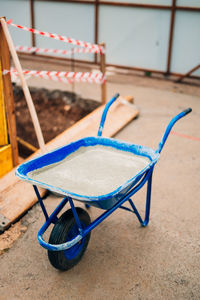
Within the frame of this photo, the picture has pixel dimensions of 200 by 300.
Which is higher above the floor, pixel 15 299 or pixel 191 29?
pixel 191 29

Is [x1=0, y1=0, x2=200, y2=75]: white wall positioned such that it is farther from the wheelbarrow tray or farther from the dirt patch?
the wheelbarrow tray

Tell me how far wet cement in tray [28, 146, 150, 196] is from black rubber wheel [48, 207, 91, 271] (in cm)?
27

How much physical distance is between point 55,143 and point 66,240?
2.36 m

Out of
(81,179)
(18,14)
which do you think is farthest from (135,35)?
(81,179)

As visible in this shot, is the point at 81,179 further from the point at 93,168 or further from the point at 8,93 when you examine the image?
the point at 8,93

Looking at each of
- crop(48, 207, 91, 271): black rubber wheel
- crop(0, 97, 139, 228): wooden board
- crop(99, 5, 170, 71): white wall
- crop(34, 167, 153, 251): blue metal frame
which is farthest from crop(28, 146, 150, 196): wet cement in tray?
crop(99, 5, 170, 71): white wall

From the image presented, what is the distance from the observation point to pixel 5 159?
14.9 feet

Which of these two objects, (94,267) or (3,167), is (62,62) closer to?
(3,167)

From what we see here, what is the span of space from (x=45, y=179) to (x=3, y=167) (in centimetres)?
186

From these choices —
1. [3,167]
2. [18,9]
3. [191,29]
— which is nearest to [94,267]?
[3,167]

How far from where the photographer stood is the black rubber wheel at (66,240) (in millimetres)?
2793

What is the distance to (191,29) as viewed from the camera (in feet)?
27.5

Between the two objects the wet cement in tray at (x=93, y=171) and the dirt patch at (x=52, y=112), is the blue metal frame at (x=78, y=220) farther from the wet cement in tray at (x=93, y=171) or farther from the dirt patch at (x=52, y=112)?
the dirt patch at (x=52, y=112)

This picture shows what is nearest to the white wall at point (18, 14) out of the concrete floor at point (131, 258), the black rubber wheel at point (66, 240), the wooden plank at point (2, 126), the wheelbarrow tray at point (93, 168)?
the wooden plank at point (2, 126)
